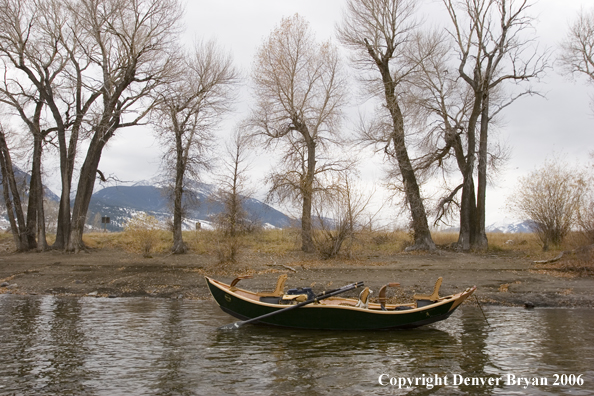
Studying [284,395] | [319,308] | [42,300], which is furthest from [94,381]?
[42,300]

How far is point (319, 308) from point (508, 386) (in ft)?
14.4

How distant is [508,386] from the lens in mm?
7754

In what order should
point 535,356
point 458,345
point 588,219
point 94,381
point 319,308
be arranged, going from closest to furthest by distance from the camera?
point 94,381 < point 535,356 < point 458,345 < point 319,308 < point 588,219

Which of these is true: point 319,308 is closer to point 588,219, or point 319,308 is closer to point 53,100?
point 588,219

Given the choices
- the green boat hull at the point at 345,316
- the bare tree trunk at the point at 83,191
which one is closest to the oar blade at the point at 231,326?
the green boat hull at the point at 345,316

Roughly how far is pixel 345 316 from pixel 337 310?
0.25 meters

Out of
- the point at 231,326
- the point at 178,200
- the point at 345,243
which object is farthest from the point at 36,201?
the point at 231,326

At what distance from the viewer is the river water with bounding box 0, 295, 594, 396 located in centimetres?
770

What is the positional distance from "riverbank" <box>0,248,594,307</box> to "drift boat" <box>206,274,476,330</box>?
14.3 feet

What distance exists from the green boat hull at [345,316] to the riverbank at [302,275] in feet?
14.7

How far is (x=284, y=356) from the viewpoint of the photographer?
9430 mm

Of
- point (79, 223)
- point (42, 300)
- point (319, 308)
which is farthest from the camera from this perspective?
point (79, 223)

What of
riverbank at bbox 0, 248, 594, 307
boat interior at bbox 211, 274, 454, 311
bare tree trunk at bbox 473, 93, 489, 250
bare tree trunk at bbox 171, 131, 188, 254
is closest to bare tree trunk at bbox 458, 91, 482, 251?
bare tree trunk at bbox 473, 93, 489, 250

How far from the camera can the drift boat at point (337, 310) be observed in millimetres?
10945
